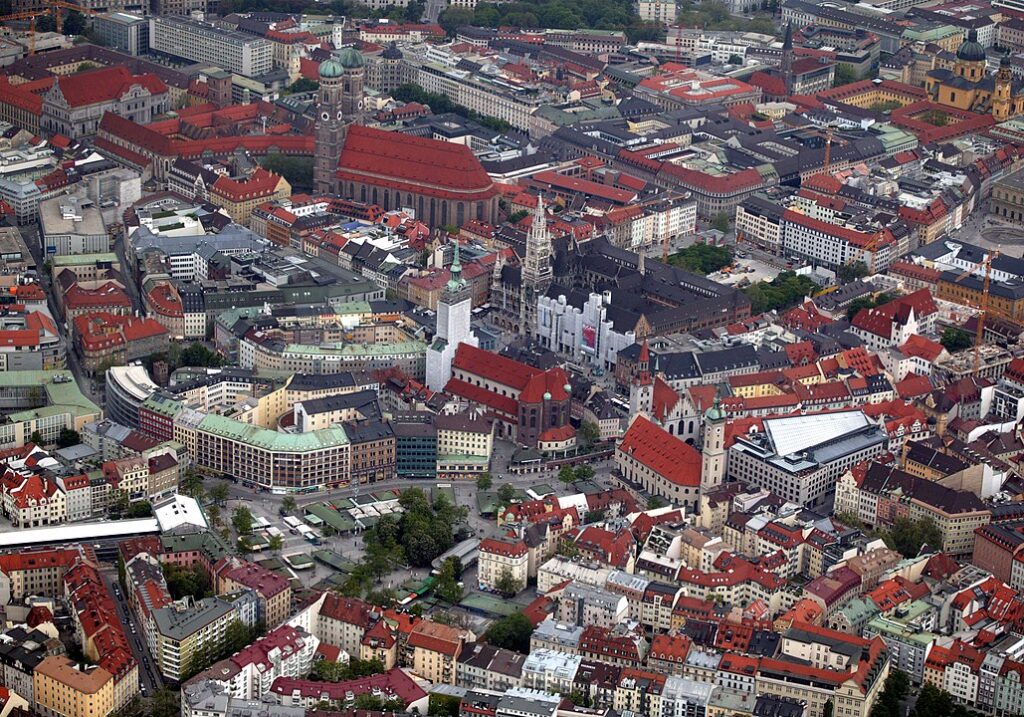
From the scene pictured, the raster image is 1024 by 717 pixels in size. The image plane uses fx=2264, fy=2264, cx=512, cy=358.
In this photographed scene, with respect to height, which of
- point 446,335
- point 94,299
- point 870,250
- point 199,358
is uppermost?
point 446,335

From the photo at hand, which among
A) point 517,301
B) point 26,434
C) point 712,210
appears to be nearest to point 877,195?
point 712,210

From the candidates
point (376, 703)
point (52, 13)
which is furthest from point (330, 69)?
point (376, 703)

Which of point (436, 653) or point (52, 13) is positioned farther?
point (52, 13)

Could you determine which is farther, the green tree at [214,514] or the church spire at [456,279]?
the church spire at [456,279]

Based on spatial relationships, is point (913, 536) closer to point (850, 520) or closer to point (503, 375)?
point (850, 520)

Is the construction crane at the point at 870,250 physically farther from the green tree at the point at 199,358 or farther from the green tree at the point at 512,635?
the green tree at the point at 512,635

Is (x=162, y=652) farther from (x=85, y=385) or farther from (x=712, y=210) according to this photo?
(x=712, y=210)

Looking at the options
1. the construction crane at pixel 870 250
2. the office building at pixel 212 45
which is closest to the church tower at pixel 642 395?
the construction crane at pixel 870 250
